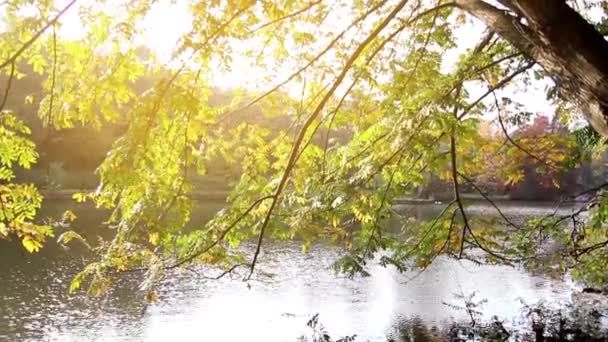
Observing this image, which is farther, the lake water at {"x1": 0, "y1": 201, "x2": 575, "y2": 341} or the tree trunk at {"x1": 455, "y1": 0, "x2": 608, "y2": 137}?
the lake water at {"x1": 0, "y1": 201, "x2": 575, "y2": 341}

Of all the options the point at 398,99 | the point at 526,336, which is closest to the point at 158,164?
the point at 398,99

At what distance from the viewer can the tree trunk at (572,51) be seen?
215 cm

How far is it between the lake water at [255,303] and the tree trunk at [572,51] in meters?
7.93

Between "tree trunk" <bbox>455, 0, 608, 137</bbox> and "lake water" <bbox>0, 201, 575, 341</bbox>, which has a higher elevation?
"tree trunk" <bbox>455, 0, 608, 137</bbox>

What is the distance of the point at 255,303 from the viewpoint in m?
13.3

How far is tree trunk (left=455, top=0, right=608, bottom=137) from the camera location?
2152 mm

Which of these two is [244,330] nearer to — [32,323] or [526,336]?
[32,323]

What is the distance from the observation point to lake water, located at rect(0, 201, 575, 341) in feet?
36.0

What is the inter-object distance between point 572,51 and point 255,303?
1187 cm

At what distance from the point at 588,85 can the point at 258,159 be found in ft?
7.42

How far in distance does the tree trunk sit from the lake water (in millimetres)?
7932

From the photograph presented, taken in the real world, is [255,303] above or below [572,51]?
below

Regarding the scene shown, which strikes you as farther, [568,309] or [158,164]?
[568,309]

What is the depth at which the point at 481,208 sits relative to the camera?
32812 millimetres
